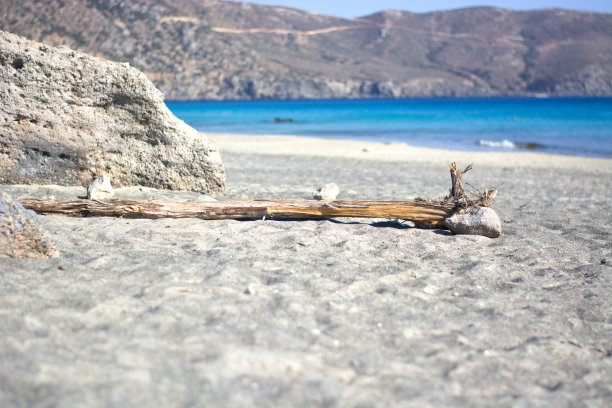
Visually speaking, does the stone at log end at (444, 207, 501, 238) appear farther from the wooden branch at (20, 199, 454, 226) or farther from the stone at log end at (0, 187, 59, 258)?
the stone at log end at (0, 187, 59, 258)

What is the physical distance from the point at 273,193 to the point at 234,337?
14.4 ft

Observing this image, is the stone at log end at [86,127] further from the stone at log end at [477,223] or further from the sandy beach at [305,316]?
the stone at log end at [477,223]

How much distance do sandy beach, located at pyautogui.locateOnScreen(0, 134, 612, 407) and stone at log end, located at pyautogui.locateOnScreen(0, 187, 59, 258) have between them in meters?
0.08

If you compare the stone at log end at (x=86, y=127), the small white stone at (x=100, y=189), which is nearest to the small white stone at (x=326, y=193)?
the stone at log end at (x=86, y=127)

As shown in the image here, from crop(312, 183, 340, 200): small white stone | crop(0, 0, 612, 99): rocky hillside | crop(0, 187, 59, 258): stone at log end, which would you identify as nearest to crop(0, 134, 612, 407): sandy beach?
crop(0, 187, 59, 258): stone at log end

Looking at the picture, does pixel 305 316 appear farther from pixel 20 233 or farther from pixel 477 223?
pixel 477 223

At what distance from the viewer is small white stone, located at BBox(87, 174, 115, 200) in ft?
16.4

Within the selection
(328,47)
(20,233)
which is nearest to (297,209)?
(20,233)

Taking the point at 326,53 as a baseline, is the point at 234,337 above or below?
below

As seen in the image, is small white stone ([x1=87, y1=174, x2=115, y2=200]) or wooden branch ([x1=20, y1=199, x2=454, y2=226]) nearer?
wooden branch ([x1=20, y1=199, x2=454, y2=226])

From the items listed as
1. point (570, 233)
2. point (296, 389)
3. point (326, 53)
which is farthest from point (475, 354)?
point (326, 53)

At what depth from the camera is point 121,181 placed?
564 cm

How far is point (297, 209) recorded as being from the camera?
4672 mm

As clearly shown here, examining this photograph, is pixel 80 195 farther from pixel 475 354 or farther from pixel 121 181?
pixel 475 354
